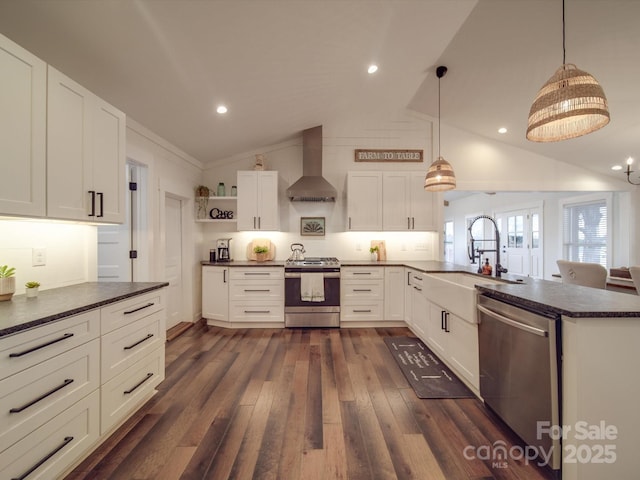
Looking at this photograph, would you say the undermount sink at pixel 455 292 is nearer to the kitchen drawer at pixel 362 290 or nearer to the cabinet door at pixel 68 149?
the kitchen drawer at pixel 362 290

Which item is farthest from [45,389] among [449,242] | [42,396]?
[449,242]

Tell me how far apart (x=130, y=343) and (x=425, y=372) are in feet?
8.18

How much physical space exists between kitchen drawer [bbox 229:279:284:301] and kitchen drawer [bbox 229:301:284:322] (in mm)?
87

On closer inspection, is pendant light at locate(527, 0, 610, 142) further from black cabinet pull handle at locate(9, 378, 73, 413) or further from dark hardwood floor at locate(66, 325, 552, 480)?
black cabinet pull handle at locate(9, 378, 73, 413)

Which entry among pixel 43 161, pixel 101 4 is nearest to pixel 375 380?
pixel 43 161

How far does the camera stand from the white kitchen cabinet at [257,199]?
3.88 meters

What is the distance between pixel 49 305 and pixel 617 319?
9.64ft

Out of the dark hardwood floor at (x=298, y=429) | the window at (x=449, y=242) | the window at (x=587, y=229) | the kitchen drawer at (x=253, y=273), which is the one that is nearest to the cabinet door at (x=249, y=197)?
the kitchen drawer at (x=253, y=273)

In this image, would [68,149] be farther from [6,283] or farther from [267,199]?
[267,199]

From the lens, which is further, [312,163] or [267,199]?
[312,163]

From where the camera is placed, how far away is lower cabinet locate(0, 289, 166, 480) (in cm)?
106

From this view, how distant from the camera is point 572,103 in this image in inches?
53.2

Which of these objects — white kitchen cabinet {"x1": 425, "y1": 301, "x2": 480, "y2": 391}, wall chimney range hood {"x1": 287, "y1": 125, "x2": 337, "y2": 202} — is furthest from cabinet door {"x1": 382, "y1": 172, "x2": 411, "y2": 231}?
white kitchen cabinet {"x1": 425, "y1": 301, "x2": 480, "y2": 391}

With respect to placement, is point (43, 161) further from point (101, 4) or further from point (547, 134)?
point (547, 134)
